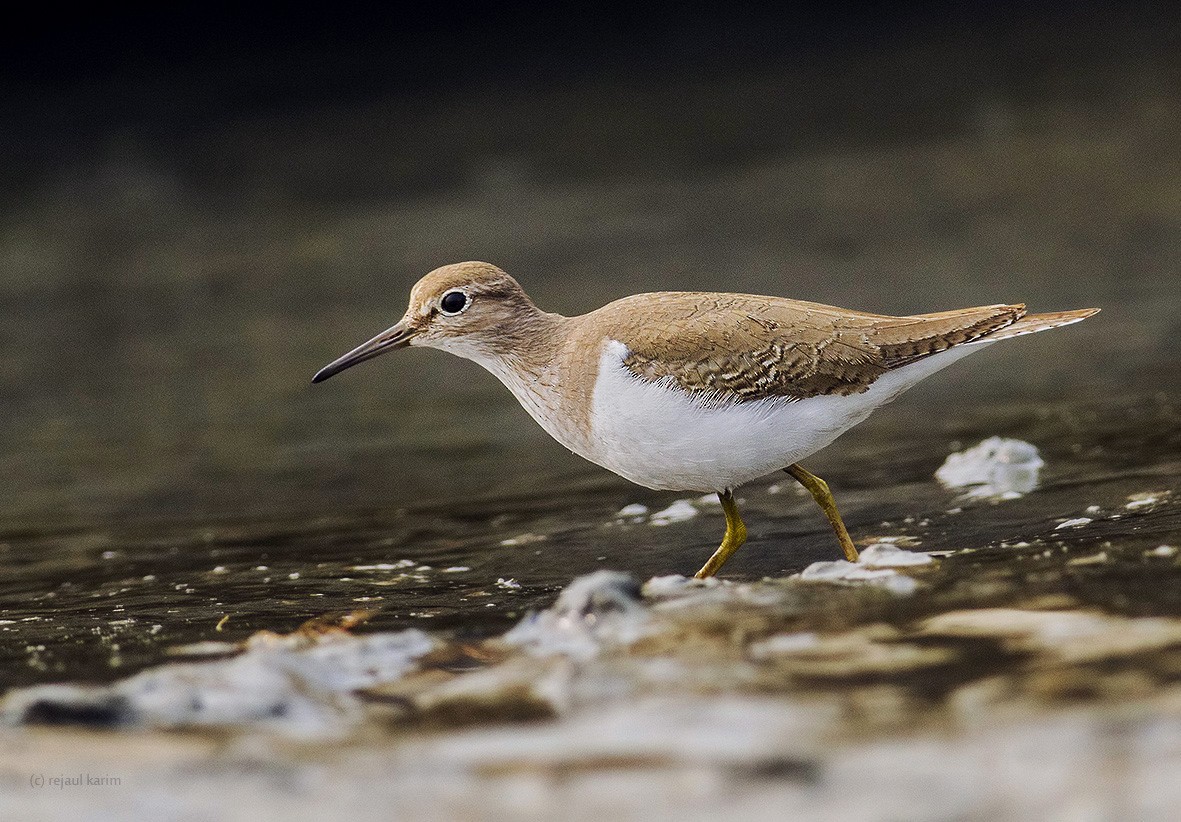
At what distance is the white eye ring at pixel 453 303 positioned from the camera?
625 centimetres

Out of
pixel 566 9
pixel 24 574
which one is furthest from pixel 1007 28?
pixel 24 574

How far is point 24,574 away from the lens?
21.1ft

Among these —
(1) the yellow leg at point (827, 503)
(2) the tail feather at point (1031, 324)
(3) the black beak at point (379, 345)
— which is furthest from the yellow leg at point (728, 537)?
(3) the black beak at point (379, 345)

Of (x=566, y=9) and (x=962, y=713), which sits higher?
(x=566, y=9)

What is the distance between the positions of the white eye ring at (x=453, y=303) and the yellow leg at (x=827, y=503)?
156cm

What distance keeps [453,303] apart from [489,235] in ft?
22.5

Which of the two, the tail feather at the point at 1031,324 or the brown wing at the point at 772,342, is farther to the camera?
the tail feather at the point at 1031,324

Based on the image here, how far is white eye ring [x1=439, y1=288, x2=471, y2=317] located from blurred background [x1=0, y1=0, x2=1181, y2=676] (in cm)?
104

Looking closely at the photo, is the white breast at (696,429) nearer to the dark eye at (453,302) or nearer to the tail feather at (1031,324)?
the tail feather at (1031,324)

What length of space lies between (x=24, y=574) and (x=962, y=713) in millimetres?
4475

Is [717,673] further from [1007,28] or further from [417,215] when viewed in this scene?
[1007,28]

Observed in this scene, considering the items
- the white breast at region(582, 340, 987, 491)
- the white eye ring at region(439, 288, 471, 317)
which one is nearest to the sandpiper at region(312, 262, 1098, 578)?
the white breast at region(582, 340, 987, 491)

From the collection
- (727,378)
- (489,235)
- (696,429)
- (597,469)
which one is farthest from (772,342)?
(489,235)

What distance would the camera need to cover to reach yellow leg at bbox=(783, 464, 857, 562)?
5.57 meters
